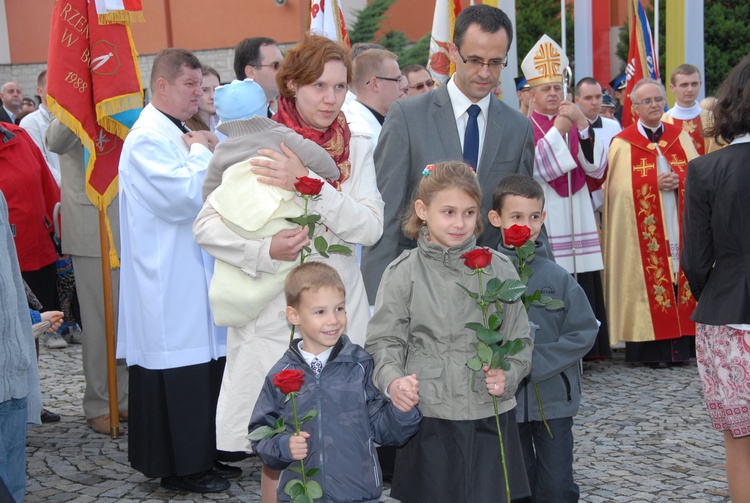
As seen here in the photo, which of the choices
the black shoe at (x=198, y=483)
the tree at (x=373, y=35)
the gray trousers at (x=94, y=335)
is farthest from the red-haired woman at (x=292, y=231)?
the tree at (x=373, y=35)

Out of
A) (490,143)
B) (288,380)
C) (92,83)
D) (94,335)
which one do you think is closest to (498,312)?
(288,380)

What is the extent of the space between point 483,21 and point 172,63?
5.71ft

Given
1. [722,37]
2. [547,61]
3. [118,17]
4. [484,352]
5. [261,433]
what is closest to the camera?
[261,433]

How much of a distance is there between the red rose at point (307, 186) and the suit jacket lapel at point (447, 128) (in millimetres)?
961

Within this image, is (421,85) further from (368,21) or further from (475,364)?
(368,21)

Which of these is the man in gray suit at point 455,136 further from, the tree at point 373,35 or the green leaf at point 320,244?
the tree at point 373,35

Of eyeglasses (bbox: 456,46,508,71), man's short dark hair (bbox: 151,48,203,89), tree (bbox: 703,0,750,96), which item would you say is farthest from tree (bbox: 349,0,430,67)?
eyeglasses (bbox: 456,46,508,71)

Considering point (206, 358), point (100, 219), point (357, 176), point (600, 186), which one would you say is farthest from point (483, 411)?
point (600, 186)

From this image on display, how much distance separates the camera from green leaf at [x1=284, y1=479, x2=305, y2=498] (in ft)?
9.71

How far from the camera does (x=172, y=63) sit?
16.0 feet

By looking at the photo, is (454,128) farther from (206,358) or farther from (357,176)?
(206,358)

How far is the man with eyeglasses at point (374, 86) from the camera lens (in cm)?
598

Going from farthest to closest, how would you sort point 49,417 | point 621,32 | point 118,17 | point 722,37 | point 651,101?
point 621,32
point 722,37
point 651,101
point 49,417
point 118,17

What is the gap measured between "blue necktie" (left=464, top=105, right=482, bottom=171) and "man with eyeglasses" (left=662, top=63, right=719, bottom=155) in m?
4.48
